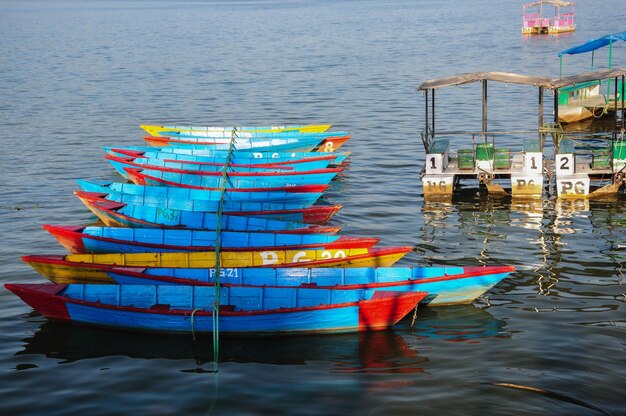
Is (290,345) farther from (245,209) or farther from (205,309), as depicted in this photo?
(245,209)

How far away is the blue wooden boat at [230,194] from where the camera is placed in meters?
27.2

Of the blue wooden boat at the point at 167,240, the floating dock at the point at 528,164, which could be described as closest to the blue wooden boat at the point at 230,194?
the blue wooden boat at the point at 167,240

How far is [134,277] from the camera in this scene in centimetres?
1938

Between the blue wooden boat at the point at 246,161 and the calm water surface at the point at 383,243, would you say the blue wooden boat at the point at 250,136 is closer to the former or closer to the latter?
the blue wooden boat at the point at 246,161

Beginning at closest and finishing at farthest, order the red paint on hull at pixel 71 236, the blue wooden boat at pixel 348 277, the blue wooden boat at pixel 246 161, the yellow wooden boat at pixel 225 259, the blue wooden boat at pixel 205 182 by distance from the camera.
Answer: the blue wooden boat at pixel 348 277, the yellow wooden boat at pixel 225 259, the red paint on hull at pixel 71 236, the blue wooden boat at pixel 205 182, the blue wooden boat at pixel 246 161

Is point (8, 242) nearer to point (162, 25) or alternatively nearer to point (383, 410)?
point (383, 410)

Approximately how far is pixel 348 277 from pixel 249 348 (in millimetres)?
2924

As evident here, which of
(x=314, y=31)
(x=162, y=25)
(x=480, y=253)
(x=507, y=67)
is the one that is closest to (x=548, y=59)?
(x=507, y=67)

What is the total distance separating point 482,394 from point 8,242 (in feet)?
53.9

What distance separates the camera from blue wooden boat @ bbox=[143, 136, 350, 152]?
110 feet

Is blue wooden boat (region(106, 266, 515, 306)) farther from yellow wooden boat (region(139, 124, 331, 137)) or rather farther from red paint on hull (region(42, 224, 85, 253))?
yellow wooden boat (region(139, 124, 331, 137))

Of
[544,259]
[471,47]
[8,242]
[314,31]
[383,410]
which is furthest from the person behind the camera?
[314,31]

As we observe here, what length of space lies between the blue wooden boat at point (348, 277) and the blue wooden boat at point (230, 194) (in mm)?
7421

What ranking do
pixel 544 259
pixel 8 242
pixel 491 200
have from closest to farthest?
pixel 544 259
pixel 8 242
pixel 491 200
